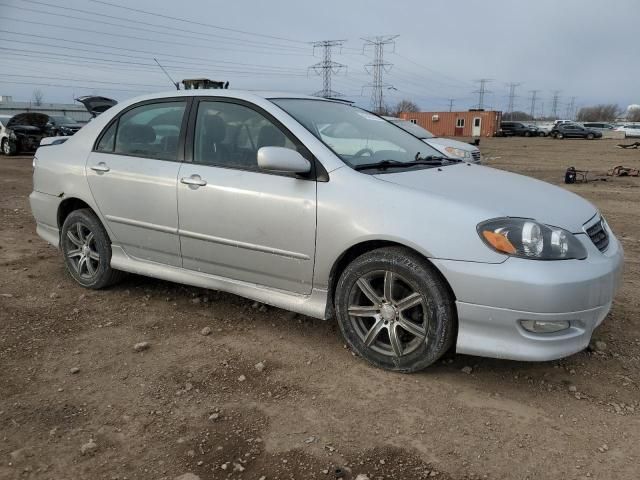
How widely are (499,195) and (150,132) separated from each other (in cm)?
257

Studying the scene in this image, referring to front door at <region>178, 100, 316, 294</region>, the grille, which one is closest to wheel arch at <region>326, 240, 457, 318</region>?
front door at <region>178, 100, 316, 294</region>

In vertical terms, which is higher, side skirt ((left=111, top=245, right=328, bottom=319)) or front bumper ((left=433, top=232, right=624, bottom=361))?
front bumper ((left=433, top=232, right=624, bottom=361))

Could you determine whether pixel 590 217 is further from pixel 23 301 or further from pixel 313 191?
pixel 23 301

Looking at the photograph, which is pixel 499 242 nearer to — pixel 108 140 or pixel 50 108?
pixel 108 140

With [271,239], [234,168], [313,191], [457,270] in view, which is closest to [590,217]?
[457,270]

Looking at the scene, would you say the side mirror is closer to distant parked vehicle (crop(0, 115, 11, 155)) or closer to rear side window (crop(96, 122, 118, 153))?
rear side window (crop(96, 122, 118, 153))

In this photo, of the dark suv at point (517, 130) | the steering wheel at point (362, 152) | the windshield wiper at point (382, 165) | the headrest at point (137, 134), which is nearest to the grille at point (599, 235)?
the windshield wiper at point (382, 165)

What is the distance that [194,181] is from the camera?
3834mm

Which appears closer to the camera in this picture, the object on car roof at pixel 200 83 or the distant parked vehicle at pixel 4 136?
the object on car roof at pixel 200 83

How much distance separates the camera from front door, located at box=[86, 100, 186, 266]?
4.04 metres

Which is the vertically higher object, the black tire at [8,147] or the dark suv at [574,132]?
the dark suv at [574,132]

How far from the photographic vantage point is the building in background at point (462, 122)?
53.2 meters

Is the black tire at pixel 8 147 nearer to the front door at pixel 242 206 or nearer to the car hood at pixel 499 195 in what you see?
the front door at pixel 242 206

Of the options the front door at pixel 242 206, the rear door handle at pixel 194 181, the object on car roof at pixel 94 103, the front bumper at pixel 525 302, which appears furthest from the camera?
the object on car roof at pixel 94 103
